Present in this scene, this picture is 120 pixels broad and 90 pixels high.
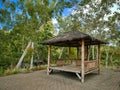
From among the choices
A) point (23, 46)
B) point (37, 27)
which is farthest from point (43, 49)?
point (37, 27)

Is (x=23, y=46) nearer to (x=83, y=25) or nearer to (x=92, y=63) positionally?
(x=83, y=25)

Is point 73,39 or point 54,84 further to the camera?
point 73,39

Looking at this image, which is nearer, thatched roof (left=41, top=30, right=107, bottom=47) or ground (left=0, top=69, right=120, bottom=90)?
ground (left=0, top=69, right=120, bottom=90)

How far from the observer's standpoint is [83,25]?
53.3 feet

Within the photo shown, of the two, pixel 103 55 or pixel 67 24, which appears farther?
pixel 103 55

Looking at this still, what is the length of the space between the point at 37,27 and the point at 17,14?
8.48ft

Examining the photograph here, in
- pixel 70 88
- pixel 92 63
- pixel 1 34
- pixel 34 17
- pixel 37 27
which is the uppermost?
pixel 34 17

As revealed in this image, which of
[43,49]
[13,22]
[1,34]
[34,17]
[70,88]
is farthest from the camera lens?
[43,49]

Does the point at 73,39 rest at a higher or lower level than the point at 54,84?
higher

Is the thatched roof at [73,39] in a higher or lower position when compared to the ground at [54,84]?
higher

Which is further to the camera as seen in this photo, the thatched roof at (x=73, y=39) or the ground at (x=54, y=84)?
the thatched roof at (x=73, y=39)

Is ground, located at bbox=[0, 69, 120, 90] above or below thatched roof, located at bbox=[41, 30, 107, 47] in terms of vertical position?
below

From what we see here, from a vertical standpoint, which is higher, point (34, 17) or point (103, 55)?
point (34, 17)

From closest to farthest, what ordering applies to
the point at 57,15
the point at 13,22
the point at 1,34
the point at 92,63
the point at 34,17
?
the point at 92,63 → the point at 1,34 → the point at 13,22 → the point at 34,17 → the point at 57,15
